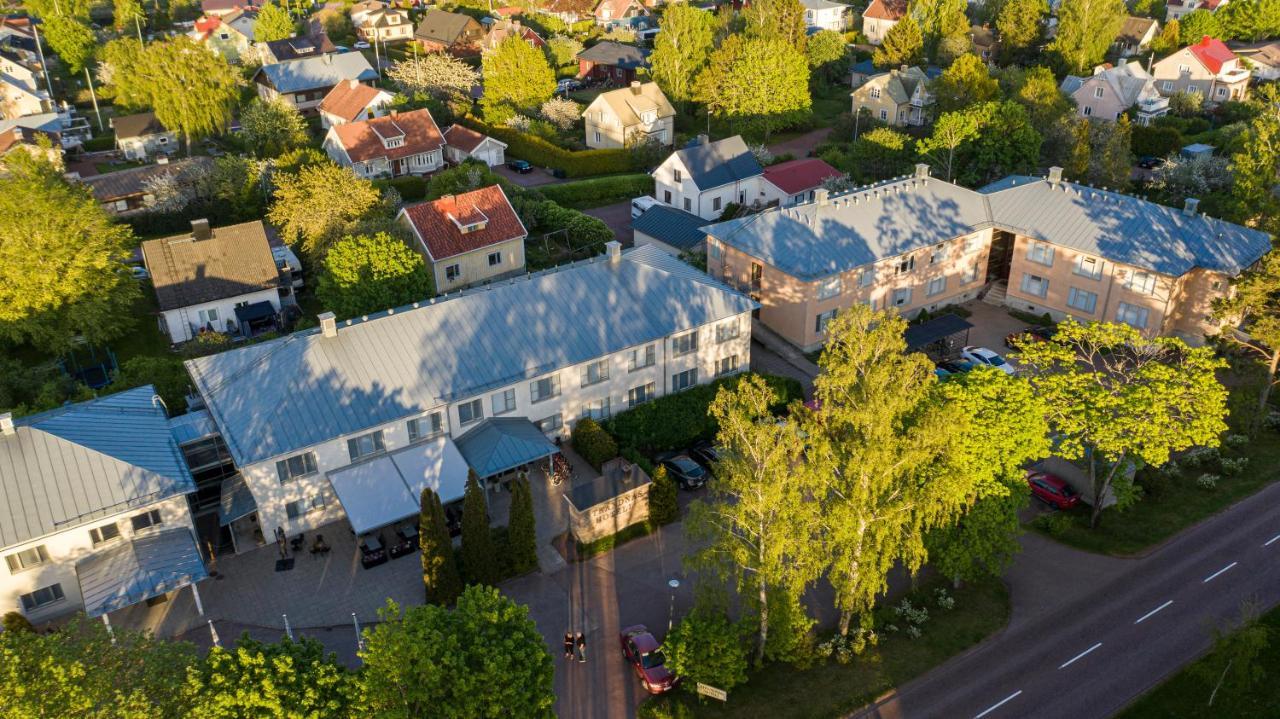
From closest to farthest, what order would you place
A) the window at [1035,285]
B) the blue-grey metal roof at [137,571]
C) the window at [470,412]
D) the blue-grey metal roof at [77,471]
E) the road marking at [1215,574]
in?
the blue-grey metal roof at [137,571]
the blue-grey metal roof at [77,471]
the road marking at [1215,574]
the window at [470,412]
the window at [1035,285]

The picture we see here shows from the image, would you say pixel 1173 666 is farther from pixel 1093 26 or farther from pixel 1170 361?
pixel 1093 26

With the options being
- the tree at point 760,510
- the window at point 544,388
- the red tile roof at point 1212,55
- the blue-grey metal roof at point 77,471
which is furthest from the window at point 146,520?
the red tile roof at point 1212,55

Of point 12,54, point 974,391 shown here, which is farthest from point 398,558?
point 12,54

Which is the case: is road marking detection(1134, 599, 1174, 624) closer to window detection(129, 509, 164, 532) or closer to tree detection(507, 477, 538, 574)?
tree detection(507, 477, 538, 574)

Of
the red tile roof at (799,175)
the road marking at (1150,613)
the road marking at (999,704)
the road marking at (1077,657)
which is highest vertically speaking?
the red tile roof at (799,175)

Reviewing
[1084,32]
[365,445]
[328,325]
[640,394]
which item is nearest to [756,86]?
[1084,32]

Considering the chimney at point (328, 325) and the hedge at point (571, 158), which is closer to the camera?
the chimney at point (328, 325)

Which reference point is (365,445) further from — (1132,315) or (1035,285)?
(1132,315)

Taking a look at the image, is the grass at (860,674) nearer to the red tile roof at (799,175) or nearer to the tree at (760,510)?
the tree at (760,510)

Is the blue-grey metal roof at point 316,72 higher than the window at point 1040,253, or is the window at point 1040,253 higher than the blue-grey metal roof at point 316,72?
the blue-grey metal roof at point 316,72
